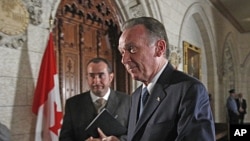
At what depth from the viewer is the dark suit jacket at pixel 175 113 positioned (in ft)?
4.51

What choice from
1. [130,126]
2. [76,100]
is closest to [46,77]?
[76,100]

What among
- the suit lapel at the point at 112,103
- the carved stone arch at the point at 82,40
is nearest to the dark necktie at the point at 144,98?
the suit lapel at the point at 112,103

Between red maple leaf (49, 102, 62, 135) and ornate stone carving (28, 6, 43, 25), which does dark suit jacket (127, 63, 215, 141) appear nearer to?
red maple leaf (49, 102, 62, 135)

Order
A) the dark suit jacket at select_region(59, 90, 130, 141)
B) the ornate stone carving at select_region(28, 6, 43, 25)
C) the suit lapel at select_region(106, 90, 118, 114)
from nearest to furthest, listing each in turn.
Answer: the dark suit jacket at select_region(59, 90, 130, 141), the suit lapel at select_region(106, 90, 118, 114), the ornate stone carving at select_region(28, 6, 43, 25)

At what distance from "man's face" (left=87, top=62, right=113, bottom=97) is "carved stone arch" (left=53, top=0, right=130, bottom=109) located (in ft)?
5.15

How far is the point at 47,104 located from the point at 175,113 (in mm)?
2376

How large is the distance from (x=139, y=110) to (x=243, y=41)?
15087 mm

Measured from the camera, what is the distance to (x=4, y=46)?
340 centimetres

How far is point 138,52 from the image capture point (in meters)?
1.60

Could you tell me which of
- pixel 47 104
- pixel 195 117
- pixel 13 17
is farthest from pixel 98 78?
pixel 195 117

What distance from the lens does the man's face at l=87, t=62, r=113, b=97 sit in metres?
3.09

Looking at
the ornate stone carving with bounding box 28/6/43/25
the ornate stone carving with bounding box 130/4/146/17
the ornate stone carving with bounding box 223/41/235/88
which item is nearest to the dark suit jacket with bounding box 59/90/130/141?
the ornate stone carving with bounding box 28/6/43/25

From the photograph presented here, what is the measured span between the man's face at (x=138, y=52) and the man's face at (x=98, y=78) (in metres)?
1.50

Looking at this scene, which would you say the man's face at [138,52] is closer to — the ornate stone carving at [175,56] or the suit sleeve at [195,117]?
the suit sleeve at [195,117]
